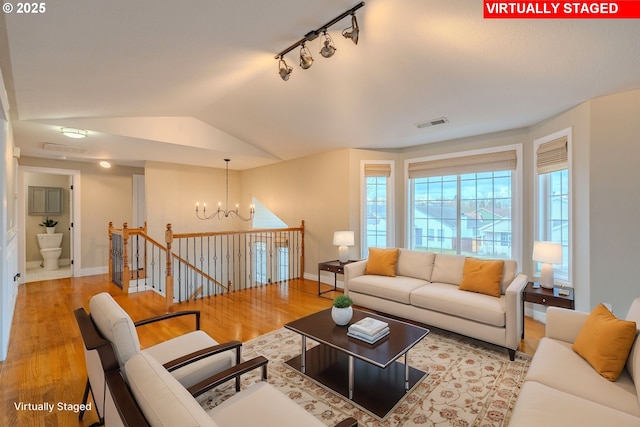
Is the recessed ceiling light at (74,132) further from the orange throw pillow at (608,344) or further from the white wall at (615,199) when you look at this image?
the white wall at (615,199)

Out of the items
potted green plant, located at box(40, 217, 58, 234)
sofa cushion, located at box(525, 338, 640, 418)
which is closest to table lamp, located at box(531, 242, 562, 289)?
sofa cushion, located at box(525, 338, 640, 418)

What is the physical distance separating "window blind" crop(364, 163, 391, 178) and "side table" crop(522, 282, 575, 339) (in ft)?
9.41

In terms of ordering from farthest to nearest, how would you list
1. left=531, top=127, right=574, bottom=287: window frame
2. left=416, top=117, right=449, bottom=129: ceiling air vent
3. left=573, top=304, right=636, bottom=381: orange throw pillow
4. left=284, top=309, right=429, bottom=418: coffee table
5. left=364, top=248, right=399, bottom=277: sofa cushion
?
left=364, top=248, right=399, bottom=277: sofa cushion < left=416, top=117, right=449, bottom=129: ceiling air vent < left=531, top=127, right=574, bottom=287: window frame < left=284, top=309, right=429, bottom=418: coffee table < left=573, top=304, right=636, bottom=381: orange throw pillow

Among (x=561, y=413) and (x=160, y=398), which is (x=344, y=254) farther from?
(x=160, y=398)

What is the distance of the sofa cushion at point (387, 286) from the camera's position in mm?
3445

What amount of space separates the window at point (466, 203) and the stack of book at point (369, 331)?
9.47 ft

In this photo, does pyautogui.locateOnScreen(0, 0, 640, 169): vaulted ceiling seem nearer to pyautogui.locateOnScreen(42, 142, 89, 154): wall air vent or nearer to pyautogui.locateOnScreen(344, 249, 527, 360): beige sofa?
pyautogui.locateOnScreen(42, 142, 89, 154): wall air vent

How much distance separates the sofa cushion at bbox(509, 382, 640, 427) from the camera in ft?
4.31

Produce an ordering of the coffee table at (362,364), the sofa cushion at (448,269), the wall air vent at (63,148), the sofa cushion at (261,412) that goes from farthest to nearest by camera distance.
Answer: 1. the wall air vent at (63,148)
2. the sofa cushion at (448,269)
3. the coffee table at (362,364)
4. the sofa cushion at (261,412)

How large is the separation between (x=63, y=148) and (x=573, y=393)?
680 cm

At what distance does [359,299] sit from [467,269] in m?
1.43

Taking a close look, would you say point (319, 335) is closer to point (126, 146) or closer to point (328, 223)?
point (328, 223)

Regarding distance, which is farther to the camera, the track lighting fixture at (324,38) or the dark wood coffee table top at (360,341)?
the track lighting fixture at (324,38)

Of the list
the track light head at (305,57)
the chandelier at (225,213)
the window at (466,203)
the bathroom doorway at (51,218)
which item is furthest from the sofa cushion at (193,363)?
the bathroom doorway at (51,218)
